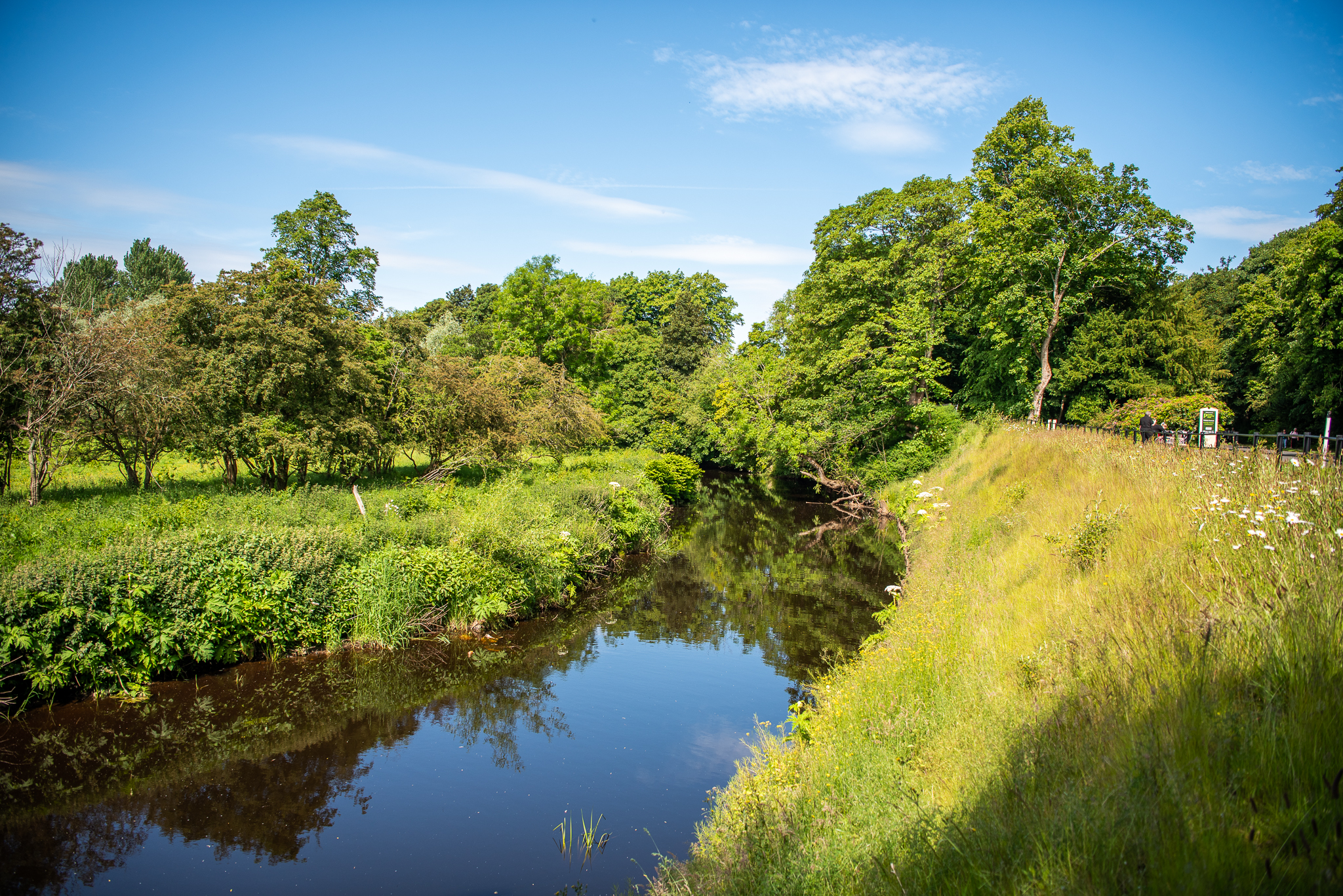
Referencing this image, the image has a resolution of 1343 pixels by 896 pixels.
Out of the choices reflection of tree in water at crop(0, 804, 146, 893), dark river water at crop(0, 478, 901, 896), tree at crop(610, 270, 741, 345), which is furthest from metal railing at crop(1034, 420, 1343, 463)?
tree at crop(610, 270, 741, 345)

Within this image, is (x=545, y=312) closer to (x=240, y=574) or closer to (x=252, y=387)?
(x=252, y=387)

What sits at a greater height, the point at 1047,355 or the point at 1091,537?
the point at 1047,355

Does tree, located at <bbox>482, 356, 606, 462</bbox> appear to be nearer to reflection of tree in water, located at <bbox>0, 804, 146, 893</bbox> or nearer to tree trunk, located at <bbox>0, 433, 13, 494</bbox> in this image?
tree trunk, located at <bbox>0, 433, 13, 494</bbox>

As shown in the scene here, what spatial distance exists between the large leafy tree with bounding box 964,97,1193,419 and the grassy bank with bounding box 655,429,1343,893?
22.1 meters

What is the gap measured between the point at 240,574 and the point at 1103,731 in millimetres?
12135

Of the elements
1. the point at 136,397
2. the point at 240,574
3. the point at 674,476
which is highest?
the point at 136,397

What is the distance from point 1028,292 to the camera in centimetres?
2902

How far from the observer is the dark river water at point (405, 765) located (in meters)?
6.89

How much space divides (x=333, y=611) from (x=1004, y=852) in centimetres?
1173

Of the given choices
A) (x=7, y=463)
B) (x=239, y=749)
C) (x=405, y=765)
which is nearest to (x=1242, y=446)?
(x=405, y=765)

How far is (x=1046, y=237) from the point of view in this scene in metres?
28.7

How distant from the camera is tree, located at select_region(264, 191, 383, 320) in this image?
35.2 meters

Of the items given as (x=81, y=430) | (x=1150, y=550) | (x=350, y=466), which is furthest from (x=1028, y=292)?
(x=81, y=430)

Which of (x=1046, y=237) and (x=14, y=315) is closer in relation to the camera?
(x=14, y=315)
